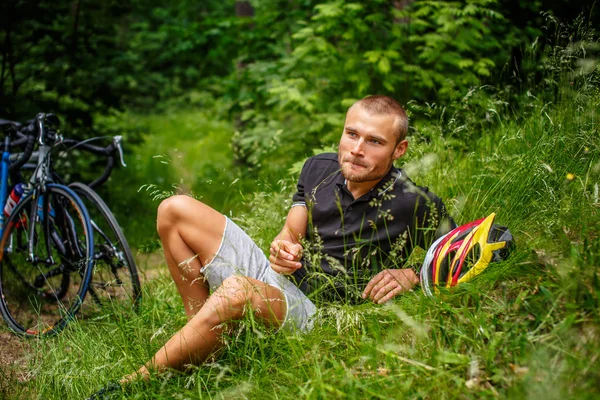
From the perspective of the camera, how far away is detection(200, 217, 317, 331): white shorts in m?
2.33

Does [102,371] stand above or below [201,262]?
below

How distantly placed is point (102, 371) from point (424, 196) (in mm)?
1672

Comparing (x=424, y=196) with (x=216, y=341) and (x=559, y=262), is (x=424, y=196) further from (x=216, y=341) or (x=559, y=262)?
(x=216, y=341)

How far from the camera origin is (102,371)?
2373 millimetres

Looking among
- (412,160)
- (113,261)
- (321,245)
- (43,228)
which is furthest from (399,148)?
(43,228)

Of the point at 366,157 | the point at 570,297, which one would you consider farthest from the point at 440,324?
the point at 366,157

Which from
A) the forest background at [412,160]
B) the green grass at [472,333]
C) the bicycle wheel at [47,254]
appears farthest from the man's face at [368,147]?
the bicycle wheel at [47,254]

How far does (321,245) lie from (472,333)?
0.79m

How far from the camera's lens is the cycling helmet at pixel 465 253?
2158 mm

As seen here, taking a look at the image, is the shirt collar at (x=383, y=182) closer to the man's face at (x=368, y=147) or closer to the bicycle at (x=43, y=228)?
the man's face at (x=368, y=147)

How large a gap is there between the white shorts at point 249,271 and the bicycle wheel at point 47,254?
3.07 ft

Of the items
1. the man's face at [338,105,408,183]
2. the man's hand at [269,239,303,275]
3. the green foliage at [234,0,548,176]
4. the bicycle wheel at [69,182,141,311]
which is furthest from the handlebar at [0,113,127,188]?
the man's face at [338,105,408,183]

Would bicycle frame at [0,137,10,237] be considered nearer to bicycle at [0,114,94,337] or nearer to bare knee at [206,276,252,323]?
bicycle at [0,114,94,337]

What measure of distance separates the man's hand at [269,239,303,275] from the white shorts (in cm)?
9
